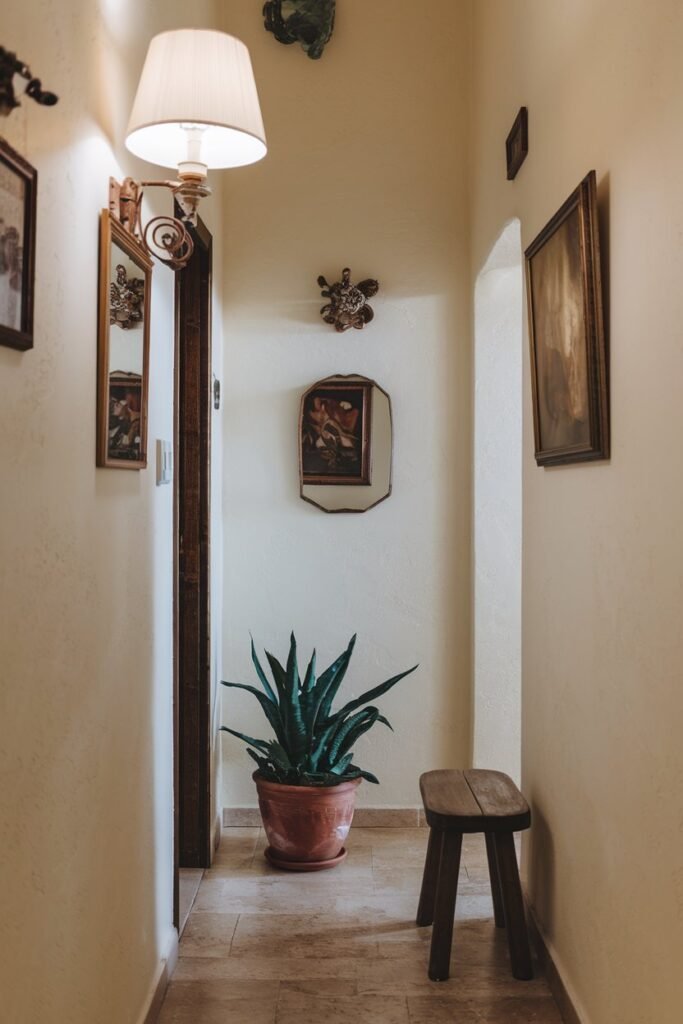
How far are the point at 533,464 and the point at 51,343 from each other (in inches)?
65.5

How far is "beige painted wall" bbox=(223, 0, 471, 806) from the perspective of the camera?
4.14 m

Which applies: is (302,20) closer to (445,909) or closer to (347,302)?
(347,302)

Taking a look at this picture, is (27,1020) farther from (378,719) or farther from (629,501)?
(378,719)

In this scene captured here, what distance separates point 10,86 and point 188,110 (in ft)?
2.43

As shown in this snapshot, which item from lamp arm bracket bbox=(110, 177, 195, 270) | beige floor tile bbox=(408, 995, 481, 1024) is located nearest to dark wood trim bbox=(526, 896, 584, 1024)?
beige floor tile bbox=(408, 995, 481, 1024)

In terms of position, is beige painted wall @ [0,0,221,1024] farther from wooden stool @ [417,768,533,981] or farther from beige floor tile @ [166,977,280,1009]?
wooden stool @ [417,768,533,981]

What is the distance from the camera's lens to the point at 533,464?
3035 millimetres

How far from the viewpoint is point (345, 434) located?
413cm

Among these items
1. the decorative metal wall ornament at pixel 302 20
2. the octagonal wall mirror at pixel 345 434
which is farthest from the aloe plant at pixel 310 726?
the decorative metal wall ornament at pixel 302 20

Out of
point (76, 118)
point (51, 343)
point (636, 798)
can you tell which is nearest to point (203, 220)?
point (76, 118)

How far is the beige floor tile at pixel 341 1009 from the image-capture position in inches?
105

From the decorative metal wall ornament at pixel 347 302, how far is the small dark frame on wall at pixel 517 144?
0.99 m

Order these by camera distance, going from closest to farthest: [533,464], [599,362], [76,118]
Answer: [76,118] < [599,362] < [533,464]

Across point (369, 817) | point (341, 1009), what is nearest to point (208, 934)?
point (341, 1009)
